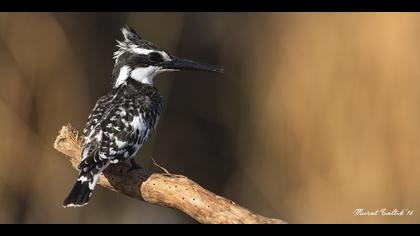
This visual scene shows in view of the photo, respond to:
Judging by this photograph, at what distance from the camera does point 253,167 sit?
622 centimetres

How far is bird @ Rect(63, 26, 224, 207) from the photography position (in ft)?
12.9

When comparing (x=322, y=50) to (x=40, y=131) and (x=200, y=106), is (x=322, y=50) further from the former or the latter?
(x=40, y=131)

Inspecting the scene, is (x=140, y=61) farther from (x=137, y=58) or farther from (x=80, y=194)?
(x=80, y=194)

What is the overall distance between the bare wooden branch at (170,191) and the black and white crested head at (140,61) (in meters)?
0.61

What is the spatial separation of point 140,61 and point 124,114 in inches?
18.5

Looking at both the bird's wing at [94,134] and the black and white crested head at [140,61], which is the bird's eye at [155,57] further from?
the bird's wing at [94,134]

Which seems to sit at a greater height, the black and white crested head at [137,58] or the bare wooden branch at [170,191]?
the black and white crested head at [137,58]

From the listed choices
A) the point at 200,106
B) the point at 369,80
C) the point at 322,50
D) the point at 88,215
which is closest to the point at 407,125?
the point at 369,80

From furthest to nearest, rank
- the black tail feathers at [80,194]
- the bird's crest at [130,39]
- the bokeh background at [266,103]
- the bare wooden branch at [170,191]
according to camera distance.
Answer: the bokeh background at [266,103]
the bird's crest at [130,39]
the black tail feathers at [80,194]
the bare wooden branch at [170,191]

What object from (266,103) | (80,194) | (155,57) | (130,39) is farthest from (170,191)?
(266,103)

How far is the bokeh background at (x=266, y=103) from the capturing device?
18.6ft

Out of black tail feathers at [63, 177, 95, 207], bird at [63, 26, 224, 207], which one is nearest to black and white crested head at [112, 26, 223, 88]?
bird at [63, 26, 224, 207]

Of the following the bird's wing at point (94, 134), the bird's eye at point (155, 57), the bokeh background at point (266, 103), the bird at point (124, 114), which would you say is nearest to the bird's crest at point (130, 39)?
the bird at point (124, 114)
